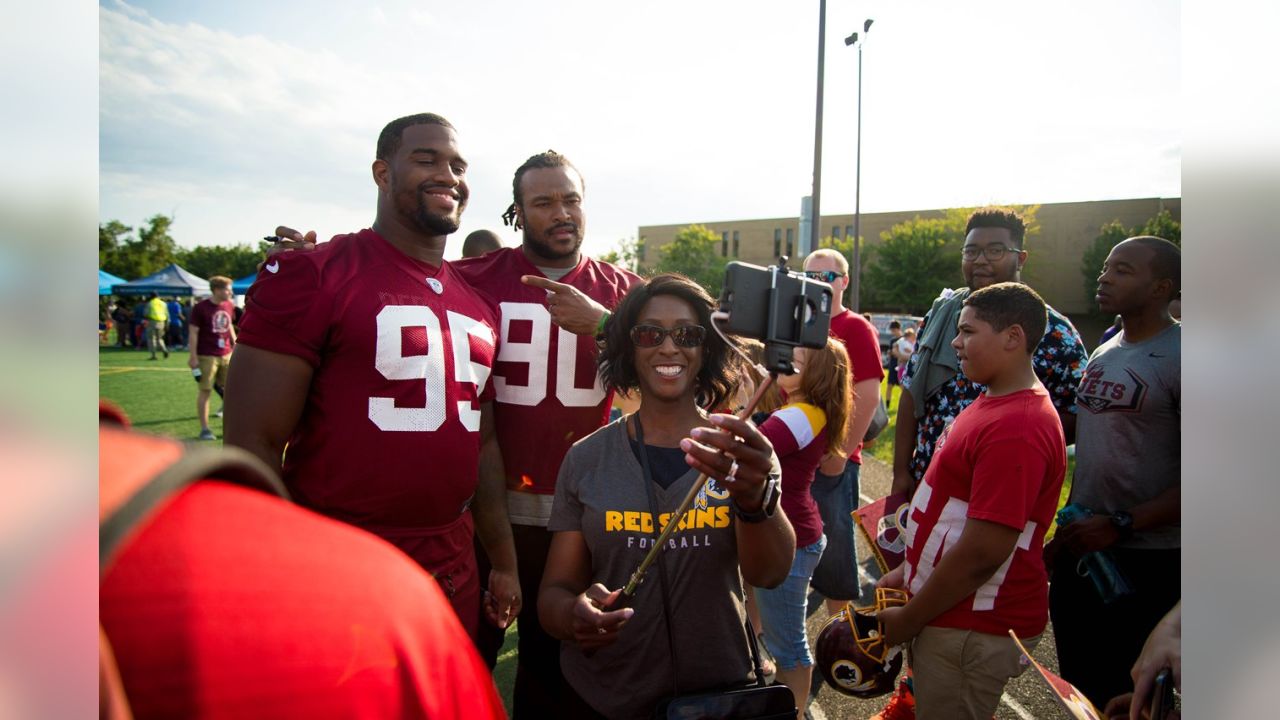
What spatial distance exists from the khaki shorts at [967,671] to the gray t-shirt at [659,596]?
81 cm

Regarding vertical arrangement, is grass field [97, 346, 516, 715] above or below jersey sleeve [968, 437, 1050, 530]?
below

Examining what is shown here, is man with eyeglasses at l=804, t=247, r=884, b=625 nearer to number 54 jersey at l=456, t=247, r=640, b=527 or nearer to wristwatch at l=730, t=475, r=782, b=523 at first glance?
number 54 jersey at l=456, t=247, r=640, b=527

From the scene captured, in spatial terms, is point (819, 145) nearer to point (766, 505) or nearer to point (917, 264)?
point (766, 505)

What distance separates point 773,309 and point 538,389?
1646 mm

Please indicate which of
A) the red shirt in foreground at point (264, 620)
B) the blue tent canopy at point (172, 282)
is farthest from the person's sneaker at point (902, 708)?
the blue tent canopy at point (172, 282)

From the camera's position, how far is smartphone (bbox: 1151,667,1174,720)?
1.48m

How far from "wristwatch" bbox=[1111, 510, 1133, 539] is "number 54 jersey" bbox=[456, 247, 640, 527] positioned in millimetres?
2009

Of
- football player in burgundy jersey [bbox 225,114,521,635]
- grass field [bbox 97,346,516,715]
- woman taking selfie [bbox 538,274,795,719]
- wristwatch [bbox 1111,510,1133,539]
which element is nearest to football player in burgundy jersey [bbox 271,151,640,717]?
football player in burgundy jersey [bbox 225,114,521,635]

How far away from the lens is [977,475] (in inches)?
90.6

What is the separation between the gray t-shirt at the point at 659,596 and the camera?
2.00 m

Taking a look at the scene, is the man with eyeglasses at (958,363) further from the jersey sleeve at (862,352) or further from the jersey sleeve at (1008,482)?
the jersey sleeve at (1008,482)
